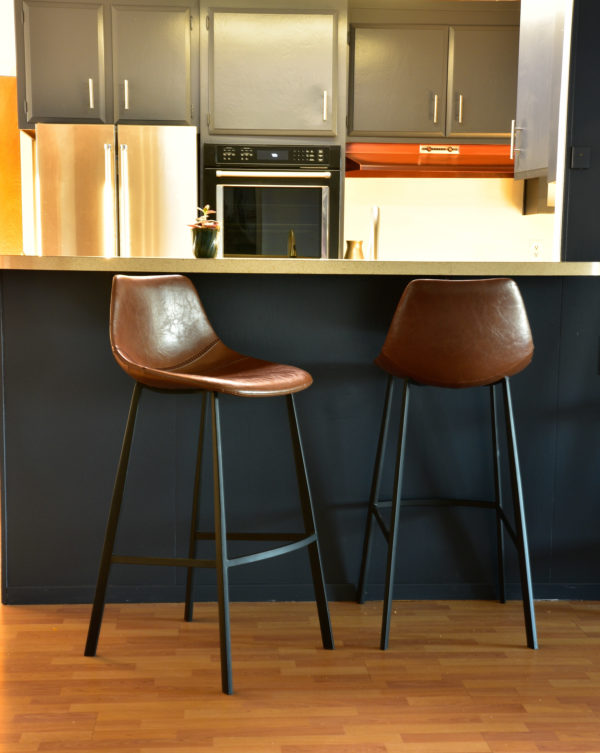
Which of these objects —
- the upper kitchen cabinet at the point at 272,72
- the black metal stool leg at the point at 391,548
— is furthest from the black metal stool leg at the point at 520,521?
the upper kitchen cabinet at the point at 272,72

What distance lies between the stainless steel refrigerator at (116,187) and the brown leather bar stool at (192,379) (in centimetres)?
201

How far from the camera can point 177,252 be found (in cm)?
414

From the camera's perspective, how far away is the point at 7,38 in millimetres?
4832

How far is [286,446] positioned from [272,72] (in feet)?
8.19

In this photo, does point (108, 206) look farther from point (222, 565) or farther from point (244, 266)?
point (222, 565)

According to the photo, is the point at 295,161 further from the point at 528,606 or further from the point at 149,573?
the point at 528,606

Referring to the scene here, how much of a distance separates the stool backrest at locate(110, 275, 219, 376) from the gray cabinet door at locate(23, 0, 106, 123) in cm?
233

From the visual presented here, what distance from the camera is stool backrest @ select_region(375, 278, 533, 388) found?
2.06m

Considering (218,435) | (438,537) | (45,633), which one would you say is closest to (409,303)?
(218,435)

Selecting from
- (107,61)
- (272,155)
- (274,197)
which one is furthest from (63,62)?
(274,197)

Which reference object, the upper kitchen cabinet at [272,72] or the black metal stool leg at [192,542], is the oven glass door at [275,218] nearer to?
the upper kitchen cabinet at [272,72]

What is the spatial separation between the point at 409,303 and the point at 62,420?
107 cm

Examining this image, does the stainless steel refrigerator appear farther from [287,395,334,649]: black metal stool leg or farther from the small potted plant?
[287,395,334,649]: black metal stool leg

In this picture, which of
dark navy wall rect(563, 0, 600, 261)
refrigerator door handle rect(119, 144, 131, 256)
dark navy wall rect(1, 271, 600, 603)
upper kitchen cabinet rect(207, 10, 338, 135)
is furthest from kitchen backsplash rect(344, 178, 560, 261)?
dark navy wall rect(1, 271, 600, 603)
